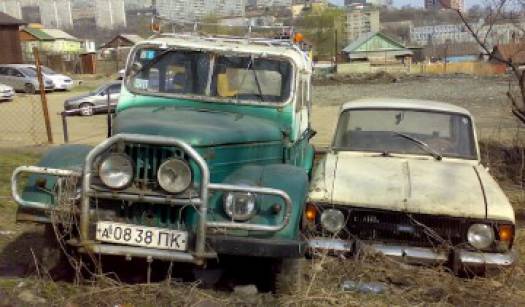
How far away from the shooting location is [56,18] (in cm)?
11450

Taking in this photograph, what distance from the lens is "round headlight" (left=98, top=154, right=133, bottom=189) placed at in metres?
4.10

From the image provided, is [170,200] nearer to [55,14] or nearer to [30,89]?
[30,89]

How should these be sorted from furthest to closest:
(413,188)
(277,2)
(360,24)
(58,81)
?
(360,24)
(58,81)
(277,2)
(413,188)

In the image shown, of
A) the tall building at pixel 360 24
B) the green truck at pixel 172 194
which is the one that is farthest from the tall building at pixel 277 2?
the tall building at pixel 360 24

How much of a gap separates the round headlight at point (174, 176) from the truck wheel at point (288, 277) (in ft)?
2.86

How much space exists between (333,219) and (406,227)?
0.56 meters

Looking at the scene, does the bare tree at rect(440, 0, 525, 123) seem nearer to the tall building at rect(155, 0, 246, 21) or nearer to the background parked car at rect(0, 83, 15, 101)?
the tall building at rect(155, 0, 246, 21)

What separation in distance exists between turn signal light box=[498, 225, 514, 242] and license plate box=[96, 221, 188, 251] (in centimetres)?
232

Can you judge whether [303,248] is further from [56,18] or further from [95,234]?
[56,18]

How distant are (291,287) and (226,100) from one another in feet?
6.46

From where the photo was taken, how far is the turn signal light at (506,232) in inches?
184

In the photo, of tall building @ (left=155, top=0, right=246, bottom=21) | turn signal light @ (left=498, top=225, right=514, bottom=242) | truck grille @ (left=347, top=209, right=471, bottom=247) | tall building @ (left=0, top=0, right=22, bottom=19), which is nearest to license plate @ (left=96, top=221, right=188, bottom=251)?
truck grille @ (left=347, top=209, right=471, bottom=247)

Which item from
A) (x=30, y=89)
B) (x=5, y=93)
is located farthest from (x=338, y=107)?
(x=30, y=89)

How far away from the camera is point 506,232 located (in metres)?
4.69
